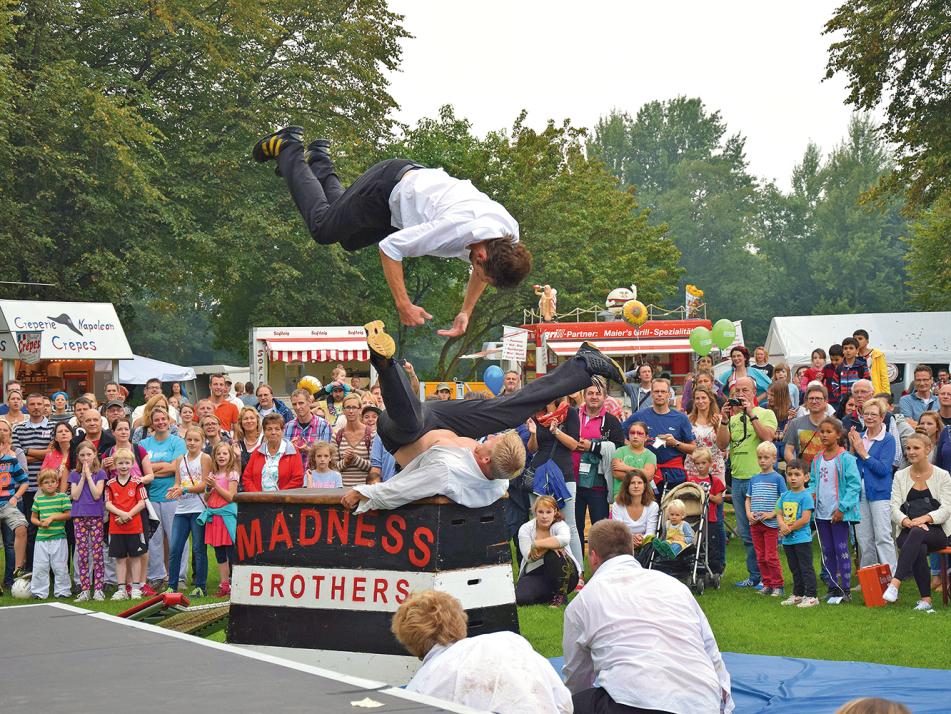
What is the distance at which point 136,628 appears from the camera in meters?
4.46

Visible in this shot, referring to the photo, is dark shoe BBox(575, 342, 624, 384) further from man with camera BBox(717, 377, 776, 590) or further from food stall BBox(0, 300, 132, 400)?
food stall BBox(0, 300, 132, 400)

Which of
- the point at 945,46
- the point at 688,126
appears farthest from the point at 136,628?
the point at 688,126

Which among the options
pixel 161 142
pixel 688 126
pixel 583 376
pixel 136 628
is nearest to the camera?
pixel 136 628

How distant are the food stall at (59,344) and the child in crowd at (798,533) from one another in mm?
15229

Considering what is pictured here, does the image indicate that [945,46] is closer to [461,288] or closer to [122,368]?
[122,368]

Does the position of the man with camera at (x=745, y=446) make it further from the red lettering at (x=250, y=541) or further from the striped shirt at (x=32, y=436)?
the striped shirt at (x=32, y=436)

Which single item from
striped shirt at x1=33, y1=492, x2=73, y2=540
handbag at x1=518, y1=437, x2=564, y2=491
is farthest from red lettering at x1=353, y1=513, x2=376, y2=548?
striped shirt at x1=33, y1=492, x2=73, y2=540

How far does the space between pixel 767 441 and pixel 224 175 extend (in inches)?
867

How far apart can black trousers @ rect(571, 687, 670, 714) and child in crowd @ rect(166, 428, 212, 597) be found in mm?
5858

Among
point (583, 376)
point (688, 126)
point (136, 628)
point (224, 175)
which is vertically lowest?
point (136, 628)

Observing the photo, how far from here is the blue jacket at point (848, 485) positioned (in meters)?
9.22

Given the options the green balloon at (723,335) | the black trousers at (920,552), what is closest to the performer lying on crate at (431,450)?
the black trousers at (920,552)

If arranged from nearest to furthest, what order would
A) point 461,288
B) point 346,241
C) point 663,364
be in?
1. point 346,241
2. point 663,364
3. point 461,288

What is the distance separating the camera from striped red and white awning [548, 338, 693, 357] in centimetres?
3088
